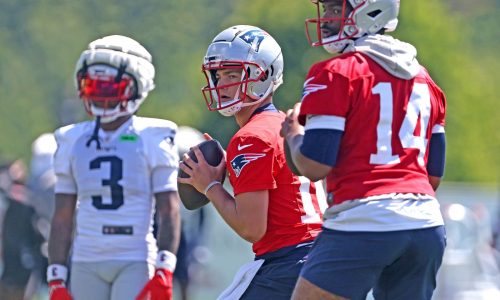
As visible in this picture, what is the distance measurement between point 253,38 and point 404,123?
1.17 m

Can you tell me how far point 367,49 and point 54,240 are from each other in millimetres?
2304

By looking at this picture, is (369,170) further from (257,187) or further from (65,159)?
(65,159)

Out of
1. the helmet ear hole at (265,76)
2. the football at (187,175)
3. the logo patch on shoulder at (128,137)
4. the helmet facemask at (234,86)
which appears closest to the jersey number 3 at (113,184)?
the logo patch on shoulder at (128,137)

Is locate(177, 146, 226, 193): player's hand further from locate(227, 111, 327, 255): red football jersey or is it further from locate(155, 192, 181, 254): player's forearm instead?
locate(155, 192, 181, 254): player's forearm

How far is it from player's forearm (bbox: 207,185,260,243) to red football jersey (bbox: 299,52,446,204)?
0.54 meters

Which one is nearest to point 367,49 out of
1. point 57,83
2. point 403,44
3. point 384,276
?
point 403,44

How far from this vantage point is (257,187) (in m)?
5.48

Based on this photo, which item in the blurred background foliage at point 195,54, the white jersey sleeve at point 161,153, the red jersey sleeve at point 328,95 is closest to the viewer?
the red jersey sleeve at point 328,95

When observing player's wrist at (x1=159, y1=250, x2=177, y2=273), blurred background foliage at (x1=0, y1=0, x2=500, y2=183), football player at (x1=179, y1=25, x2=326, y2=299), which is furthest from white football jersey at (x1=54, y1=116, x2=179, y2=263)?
blurred background foliage at (x1=0, y1=0, x2=500, y2=183)

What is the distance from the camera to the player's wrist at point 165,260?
649 centimetres

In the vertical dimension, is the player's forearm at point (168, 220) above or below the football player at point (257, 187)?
below

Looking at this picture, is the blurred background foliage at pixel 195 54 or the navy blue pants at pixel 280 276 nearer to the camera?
the navy blue pants at pixel 280 276

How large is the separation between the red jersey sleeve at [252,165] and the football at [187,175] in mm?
244

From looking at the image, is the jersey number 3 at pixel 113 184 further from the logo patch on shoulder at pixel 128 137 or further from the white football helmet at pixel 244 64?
the white football helmet at pixel 244 64
